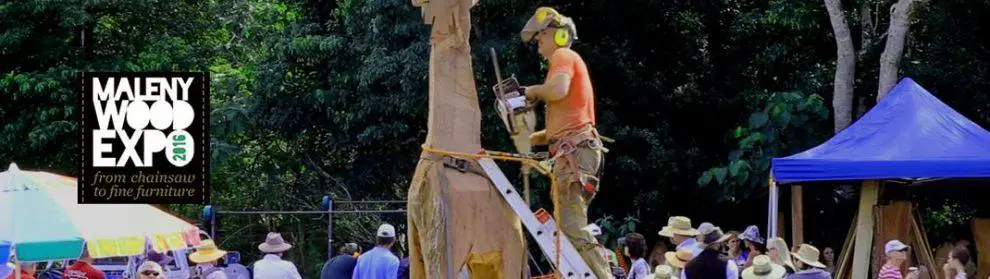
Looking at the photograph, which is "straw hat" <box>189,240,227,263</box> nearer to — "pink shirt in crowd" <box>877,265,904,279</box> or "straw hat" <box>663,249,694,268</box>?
"straw hat" <box>663,249,694,268</box>

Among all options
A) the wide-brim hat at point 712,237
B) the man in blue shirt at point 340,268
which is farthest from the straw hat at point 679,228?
the man in blue shirt at point 340,268

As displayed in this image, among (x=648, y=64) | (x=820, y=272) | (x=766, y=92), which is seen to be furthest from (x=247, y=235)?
(x=820, y=272)

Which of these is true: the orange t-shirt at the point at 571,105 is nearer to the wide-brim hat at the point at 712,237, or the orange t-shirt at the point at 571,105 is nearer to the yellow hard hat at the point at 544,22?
the yellow hard hat at the point at 544,22

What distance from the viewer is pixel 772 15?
18.3 metres

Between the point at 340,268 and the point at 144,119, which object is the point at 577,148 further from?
the point at 144,119

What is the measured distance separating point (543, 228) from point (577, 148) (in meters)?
0.47

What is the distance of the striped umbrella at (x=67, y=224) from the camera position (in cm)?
1227

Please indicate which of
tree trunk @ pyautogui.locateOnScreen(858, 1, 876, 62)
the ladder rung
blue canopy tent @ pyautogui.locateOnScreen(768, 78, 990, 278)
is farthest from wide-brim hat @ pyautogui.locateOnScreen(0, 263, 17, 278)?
tree trunk @ pyautogui.locateOnScreen(858, 1, 876, 62)

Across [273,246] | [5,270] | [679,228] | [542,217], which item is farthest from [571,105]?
[5,270]

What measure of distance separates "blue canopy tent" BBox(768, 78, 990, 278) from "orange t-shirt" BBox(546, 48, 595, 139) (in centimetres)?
561

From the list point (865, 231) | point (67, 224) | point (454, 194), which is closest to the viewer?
point (454, 194)

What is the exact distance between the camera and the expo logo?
44.2 feet

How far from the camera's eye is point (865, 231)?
48.4 ft

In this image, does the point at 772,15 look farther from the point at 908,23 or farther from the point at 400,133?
the point at 400,133
